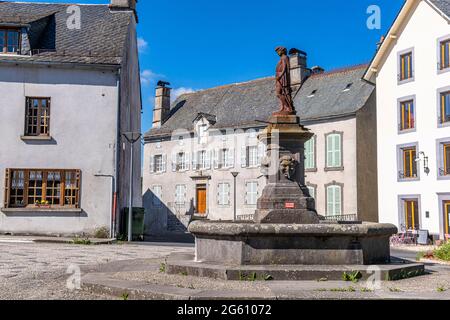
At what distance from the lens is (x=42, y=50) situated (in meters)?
19.8

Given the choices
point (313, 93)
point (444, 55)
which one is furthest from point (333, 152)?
point (444, 55)

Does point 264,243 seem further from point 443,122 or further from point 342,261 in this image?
point 443,122

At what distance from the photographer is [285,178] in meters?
9.47

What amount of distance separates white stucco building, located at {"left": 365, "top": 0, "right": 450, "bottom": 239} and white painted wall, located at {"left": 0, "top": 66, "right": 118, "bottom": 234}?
13.5m

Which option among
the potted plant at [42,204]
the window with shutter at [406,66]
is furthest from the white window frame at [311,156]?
the potted plant at [42,204]

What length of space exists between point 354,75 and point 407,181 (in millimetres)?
8258

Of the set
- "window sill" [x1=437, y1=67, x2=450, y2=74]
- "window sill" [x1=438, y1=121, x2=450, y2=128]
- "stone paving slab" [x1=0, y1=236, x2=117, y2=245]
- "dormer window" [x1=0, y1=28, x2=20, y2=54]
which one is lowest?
"stone paving slab" [x1=0, y1=236, x2=117, y2=245]

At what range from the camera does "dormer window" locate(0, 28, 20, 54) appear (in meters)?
19.8

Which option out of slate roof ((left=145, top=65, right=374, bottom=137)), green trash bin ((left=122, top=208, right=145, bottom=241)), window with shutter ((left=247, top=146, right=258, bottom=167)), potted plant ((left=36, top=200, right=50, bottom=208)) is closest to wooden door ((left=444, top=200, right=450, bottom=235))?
slate roof ((left=145, top=65, right=374, bottom=137))

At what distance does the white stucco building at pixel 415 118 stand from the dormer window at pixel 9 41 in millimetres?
16738

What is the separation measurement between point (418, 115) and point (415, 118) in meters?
0.23

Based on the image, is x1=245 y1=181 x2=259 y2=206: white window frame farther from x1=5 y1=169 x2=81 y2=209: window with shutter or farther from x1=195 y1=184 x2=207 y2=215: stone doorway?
x1=5 y1=169 x2=81 y2=209: window with shutter
